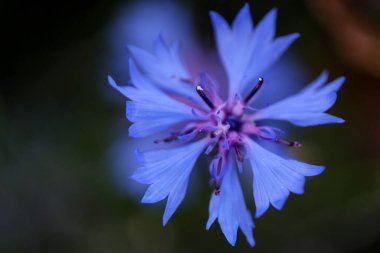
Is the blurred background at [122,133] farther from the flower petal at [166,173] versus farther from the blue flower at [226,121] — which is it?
the flower petal at [166,173]

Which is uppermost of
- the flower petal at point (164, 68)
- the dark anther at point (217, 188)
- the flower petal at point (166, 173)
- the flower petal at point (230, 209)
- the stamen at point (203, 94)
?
the flower petal at point (164, 68)

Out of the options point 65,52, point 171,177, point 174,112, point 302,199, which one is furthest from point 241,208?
point 65,52

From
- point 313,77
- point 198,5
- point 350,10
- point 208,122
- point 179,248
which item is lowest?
point 179,248

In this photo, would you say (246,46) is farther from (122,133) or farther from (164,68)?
(122,133)

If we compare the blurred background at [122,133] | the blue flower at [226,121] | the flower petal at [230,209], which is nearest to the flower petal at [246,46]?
the blue flower at [226,121]

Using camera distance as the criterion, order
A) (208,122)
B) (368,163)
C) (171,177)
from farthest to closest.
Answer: (368,163) < (208,122) < (171,177)

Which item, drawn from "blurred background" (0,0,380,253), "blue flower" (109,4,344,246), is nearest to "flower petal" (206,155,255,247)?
"blue flower" (109,4,344,246)

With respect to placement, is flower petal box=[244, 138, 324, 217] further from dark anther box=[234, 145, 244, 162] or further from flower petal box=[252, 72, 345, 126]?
flower petal box=[252, 72, 345, 126]

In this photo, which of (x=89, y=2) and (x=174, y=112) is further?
(x=89, y=2)

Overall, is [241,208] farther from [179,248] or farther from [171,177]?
[179,248]
